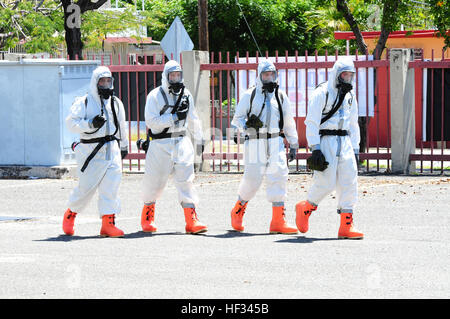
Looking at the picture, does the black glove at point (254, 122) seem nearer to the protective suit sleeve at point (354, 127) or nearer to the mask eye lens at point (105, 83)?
the protective suit sleeve at point (354, 127)

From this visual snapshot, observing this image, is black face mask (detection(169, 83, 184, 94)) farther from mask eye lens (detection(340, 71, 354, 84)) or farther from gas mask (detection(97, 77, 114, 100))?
mask eye lens (detection(340, 71, 354, 84))

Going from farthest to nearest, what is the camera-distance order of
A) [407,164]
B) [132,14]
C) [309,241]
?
[132,14]
[407,164]
[309,241]

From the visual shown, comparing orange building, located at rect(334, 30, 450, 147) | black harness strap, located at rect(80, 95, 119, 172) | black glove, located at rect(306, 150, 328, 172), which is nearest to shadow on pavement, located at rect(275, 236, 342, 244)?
black glove, located at rect(306, 150, 328, 172)

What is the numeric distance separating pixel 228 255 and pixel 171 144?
198cm

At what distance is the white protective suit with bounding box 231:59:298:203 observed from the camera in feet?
33.6

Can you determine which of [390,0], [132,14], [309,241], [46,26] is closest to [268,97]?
[309,241]

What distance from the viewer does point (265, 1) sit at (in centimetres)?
3925

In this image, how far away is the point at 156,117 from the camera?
1034cm

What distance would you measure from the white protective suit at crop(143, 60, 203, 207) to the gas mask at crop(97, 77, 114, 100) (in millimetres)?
472

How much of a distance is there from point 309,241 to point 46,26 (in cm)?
1983

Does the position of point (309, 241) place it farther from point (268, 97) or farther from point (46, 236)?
point (46, 236)

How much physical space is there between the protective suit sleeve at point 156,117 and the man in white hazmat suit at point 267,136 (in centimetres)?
73

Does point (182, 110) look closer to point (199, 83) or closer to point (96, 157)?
point (96, 157)

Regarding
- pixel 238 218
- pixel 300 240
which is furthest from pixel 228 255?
pixel 238 218
